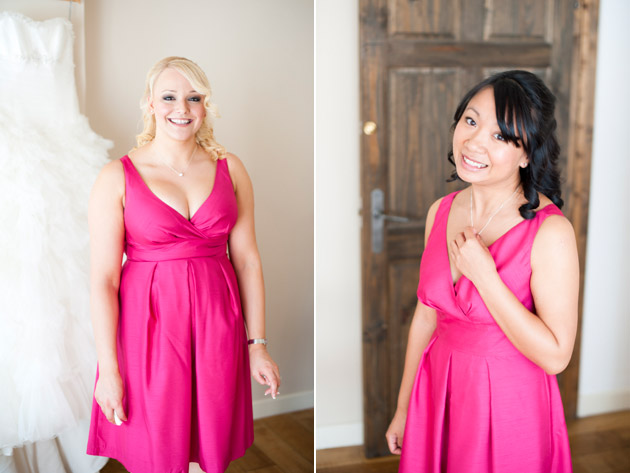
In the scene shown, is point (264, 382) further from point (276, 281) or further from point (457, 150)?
point (457, 150)

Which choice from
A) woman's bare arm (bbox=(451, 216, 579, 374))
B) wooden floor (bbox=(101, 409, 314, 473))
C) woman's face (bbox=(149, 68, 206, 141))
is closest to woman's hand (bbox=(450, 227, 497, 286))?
woman's bare arm (bbox=(451, 216, 579, 374))

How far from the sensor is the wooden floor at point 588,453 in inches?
87.4

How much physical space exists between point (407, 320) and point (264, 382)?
77 centimetres

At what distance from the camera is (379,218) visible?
2133 millimetres

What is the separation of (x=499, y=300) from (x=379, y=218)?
103cm

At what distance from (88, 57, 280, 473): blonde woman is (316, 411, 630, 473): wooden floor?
0.80m

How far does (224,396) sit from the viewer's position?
155 cm

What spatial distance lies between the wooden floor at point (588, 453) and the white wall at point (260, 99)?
414 mm

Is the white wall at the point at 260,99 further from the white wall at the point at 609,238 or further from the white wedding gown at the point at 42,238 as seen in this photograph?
the white wall at the point at 609,238

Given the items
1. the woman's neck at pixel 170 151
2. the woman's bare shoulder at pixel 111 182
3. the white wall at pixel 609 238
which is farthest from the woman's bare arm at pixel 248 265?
the white wall at pixel 609 238

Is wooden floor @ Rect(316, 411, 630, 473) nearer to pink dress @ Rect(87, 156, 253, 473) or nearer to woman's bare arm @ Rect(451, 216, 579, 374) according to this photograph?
pink dress @ Rect(87, 156, 253, 473)

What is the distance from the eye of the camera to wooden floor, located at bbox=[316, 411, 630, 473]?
7.28 feet

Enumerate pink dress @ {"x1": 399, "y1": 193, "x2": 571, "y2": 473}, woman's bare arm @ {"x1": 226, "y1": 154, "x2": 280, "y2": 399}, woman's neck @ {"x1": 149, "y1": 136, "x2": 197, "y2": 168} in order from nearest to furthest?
pink dress @ {"x1": 399, "y1": 193, "x2": 571, "y2": 473} < woman's neck @ {"x1": 149, "y1": 136, "x2": 197, "y2": 168} < woman's bare arm @ {"x1": 226, "y1": 154, "x2": 280, "y2": 399}

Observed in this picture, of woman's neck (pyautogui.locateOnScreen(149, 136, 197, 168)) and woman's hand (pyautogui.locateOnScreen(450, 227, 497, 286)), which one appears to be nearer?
woman's hand (pyautogui.locateOnScreen(450, 227, 497, 286))
